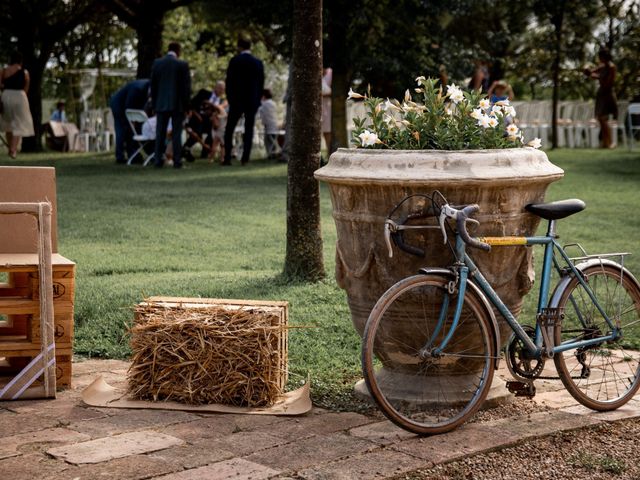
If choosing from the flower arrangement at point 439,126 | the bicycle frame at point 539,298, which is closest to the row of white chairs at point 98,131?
the flower arrangement at point 439,126

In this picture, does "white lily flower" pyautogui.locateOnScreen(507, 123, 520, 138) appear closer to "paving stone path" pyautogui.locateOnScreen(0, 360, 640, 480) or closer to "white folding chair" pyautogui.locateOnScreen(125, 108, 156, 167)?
"paving stone path" pyautogui.locateOnScreen(0, 360, 640, 480)

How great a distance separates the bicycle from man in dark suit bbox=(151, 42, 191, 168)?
43.1 feet

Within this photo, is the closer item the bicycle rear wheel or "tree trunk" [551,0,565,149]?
the bicycle rear wheel

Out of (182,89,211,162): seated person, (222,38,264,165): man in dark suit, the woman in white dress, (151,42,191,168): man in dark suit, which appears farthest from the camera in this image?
(182,89,211,162): seated person

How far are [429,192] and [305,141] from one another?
3.10 metres

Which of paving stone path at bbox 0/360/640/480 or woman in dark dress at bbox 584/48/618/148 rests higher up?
woman in dark dress at bbox 584/48/618/148

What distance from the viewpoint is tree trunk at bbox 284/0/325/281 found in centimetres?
752

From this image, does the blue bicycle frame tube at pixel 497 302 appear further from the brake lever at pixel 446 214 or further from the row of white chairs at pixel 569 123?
the row of white chairs at pixel 569 123

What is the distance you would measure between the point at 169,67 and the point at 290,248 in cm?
1054

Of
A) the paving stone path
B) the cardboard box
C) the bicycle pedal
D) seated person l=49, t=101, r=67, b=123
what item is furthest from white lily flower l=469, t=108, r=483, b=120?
seated person l=49, t=101, r=67, b=123

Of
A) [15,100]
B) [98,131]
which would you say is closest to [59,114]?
[98,131]

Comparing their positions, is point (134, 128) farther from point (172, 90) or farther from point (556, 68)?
point (556, 68)

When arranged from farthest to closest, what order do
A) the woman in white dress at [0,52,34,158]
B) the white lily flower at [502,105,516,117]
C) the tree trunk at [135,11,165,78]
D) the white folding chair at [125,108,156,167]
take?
the tree trunk at [135,11,165,78] → the woman in white dress at [0,52,34,158] → the white folding chair at [125,108,156,167] → the white lily flower at [502,105,516,117]

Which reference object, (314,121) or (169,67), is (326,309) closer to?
(314,121)
